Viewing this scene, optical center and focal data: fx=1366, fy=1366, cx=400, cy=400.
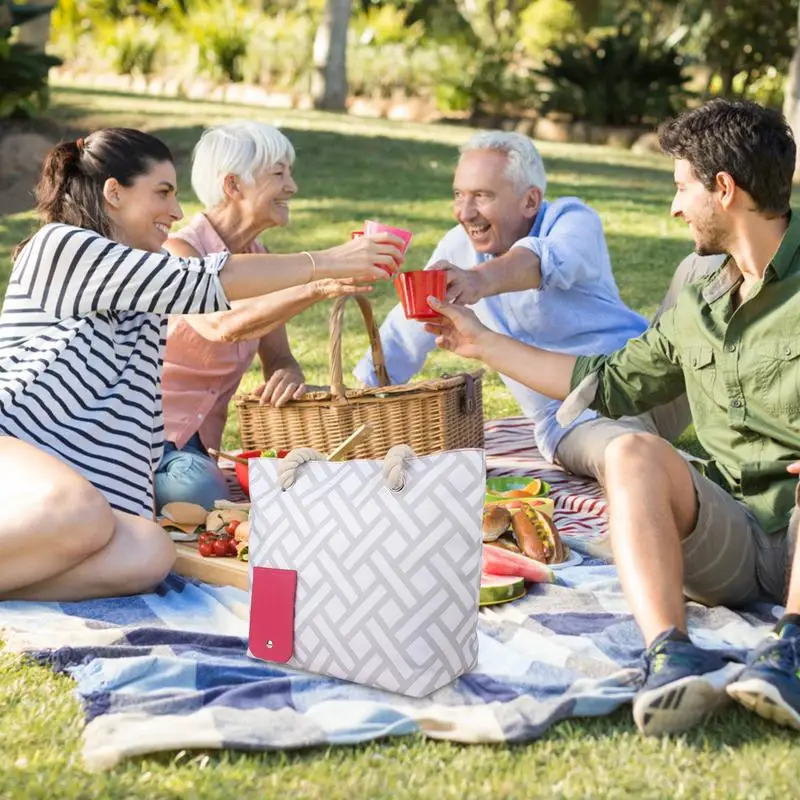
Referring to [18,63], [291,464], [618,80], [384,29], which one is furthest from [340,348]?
[384,29]

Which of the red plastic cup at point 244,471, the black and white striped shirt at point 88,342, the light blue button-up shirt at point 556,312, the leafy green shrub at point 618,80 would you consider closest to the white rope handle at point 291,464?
the black and white striped shirt at point 88,342

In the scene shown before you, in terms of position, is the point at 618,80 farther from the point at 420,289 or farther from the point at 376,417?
the point at 420,289

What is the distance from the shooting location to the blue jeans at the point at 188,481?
4859 millimetres

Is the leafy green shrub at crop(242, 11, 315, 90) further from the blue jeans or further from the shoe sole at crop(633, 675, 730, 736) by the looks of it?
the shoe sole at crop(633, 675, 730, 736)

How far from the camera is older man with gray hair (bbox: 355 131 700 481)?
5.11 meters

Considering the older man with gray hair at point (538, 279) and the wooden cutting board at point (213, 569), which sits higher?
the older man with gray hair at point (538, 279)

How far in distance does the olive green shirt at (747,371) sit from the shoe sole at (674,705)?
0.77 meters

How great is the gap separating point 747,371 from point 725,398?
0.38 ft

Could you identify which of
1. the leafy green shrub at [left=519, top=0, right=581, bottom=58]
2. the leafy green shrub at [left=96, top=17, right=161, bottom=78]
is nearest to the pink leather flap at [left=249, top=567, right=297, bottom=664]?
the leafy green shrub at [left=519, top=0, right=581, bottom=58]

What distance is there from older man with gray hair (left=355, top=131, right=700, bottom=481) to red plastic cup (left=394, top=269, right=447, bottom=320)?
0.54m

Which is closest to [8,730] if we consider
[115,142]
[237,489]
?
[115,142]

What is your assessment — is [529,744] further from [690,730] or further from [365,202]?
[365,202]

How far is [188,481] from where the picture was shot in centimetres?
487

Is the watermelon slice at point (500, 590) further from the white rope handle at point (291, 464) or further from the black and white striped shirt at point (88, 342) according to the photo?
the black and white striped shirt at point (88, 342)
